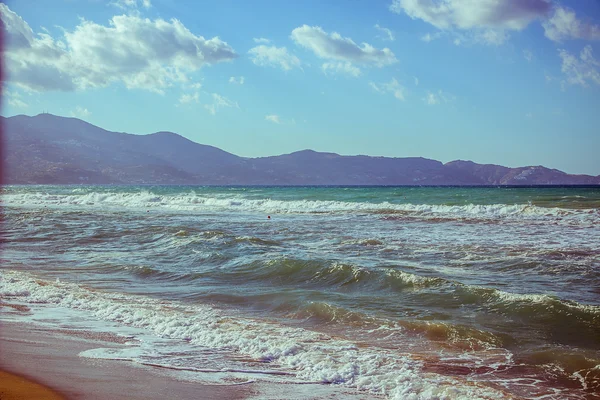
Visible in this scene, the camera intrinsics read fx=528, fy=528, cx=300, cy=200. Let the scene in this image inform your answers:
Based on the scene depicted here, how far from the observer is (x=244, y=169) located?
596 ft

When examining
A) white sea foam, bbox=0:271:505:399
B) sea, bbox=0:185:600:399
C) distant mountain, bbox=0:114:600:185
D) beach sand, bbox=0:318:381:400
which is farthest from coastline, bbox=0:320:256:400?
distant mountain, bbox=0:114:600:185

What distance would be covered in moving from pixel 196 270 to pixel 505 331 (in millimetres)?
7183

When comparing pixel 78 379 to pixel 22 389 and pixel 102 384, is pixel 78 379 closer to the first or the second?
pixel 102 384

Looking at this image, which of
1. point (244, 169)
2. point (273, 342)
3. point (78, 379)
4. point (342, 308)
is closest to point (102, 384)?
point (78, 379)

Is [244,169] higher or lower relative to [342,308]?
higher

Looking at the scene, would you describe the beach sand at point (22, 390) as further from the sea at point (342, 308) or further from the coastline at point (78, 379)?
the sea at point (342, 308)

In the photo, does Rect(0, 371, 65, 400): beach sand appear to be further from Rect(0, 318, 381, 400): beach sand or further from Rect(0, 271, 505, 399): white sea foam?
Rect(0, 271, 505, 399): white sea foam

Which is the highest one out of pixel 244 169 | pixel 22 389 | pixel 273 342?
pixel 244 169

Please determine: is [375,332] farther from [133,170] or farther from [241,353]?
[133,170]

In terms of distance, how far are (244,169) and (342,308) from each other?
175033mm

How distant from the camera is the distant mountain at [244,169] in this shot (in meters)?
144

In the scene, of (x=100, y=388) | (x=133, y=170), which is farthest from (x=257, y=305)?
(x=133, y=170)

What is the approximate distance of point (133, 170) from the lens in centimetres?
16462

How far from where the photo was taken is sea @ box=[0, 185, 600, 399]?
552 cm
